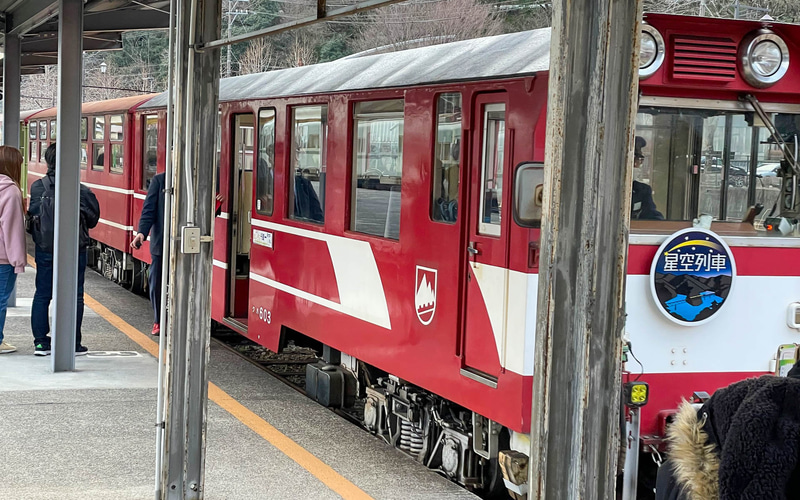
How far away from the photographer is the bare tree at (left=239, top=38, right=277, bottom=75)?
36828 mm

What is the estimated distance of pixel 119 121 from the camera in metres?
15.0

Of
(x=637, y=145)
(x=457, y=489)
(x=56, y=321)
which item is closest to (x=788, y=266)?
(x=637, y=145)

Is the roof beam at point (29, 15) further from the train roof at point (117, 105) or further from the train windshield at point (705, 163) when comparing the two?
the train windshield at point (705, 163)

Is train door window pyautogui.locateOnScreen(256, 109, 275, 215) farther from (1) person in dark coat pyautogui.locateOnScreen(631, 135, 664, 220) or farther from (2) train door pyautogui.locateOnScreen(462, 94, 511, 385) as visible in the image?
(1) person in dark coat pyautogui.locateOnScreen(631, 135, 664, 220)

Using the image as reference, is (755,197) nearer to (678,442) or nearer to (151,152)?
(678,442)

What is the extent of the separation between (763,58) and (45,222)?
6346 mm

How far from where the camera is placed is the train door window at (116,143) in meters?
14.9

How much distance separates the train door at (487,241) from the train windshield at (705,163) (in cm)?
77

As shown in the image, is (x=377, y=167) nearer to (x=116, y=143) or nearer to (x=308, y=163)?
(x=308, y=163)

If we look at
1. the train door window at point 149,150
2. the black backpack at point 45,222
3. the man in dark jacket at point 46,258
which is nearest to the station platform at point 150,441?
the man in dark jacket at point 46,258

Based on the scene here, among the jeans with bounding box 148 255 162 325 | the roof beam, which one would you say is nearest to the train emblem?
the jeans with bounding box 148 255 162 325

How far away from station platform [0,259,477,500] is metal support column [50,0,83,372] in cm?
46

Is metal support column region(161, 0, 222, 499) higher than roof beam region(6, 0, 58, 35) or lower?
lower

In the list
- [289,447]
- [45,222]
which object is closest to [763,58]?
[289,447]
